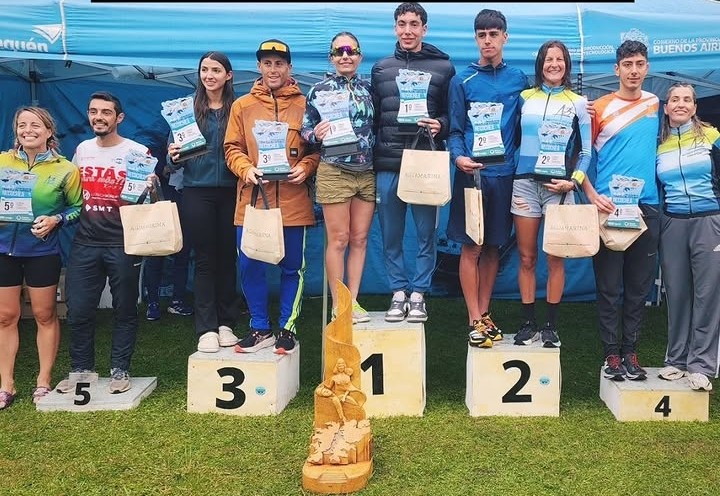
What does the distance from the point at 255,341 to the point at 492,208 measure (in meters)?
1.51

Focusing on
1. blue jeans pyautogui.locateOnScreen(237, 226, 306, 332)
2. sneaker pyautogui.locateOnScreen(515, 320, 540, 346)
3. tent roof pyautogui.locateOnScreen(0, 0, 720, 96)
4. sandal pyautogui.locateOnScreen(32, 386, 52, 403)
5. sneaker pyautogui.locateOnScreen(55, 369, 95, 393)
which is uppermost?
tent roof pyautogui.locateOnScreen(0, 0, 720, 96)

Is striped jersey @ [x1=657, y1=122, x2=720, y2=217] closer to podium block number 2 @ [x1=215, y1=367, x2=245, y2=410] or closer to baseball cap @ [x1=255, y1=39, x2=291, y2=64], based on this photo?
baseball cap @ [x1=255, y1=39, x2=291, y2=64]

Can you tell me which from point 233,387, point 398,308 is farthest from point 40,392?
point 398,308

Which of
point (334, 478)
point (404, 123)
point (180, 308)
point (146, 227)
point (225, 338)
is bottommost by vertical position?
point (180, 308)

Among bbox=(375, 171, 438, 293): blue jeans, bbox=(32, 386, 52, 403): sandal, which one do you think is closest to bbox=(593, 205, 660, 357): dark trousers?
bbox=(375, 171, 438, 293): blue jeans

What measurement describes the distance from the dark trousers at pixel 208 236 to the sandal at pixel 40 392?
0.91 m

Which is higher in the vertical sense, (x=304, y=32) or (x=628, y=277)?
(x=304, y=32)

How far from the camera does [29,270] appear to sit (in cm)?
362

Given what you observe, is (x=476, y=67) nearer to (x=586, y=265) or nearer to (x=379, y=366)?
(x=379, y=366)

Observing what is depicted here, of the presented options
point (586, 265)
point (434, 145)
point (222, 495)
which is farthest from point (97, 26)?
point (586, 265)

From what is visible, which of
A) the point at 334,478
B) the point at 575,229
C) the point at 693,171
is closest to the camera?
the point at 334,478

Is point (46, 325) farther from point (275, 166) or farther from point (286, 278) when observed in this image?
point (275, 166)

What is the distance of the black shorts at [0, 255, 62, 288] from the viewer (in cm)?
358

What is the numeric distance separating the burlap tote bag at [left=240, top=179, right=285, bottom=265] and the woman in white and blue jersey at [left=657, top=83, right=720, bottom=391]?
2.03 meters
